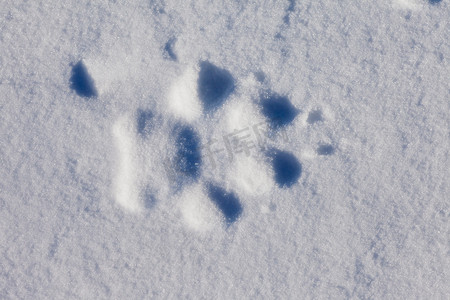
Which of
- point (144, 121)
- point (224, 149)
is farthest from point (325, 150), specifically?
point (144, 121)

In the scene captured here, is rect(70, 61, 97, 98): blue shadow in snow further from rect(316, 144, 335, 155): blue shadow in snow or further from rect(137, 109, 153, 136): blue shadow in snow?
rect(316, 144, 335, 155): blue shadow in snow

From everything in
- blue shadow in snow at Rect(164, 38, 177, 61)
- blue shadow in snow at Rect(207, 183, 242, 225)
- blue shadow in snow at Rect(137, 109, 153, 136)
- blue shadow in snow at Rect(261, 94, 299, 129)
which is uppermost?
blue shadow in snow at Rect(164, 38, 177, 61)

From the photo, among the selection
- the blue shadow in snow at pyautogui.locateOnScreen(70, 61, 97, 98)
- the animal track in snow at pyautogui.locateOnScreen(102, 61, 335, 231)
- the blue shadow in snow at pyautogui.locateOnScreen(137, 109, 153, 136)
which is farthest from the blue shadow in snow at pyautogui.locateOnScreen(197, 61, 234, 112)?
the blue shadow in snow at pyautogui.locateOnScreen(70, 61, 97, 98)

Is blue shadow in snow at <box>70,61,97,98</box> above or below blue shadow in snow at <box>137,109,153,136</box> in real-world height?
above

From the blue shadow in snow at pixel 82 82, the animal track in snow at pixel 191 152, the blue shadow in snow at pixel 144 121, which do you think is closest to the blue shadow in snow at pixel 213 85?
the animal track in snow at pixel 191 152

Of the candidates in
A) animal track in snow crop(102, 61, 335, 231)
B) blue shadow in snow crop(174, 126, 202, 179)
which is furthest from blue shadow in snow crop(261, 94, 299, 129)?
blue shadow in snow crop(174, 126, 202, 179)

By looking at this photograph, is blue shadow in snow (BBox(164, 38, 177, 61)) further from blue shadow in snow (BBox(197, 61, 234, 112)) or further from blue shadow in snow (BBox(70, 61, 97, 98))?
blue shadow in snow (BBox(70, 61, 97, 98))

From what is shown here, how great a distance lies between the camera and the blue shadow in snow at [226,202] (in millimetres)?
823

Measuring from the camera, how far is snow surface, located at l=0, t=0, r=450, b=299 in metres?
0.81

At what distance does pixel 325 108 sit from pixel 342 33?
15 cm

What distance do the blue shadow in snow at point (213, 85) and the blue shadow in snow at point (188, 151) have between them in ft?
0.20

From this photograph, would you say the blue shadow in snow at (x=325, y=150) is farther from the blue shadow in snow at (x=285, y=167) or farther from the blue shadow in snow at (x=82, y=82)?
the blue shadow in snow at (x=82, y=82)

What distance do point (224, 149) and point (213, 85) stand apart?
0.13 meters

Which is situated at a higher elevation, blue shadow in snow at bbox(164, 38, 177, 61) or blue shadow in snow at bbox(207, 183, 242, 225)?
blue shadow in snow at bbox(164, 38, 177, 61)
